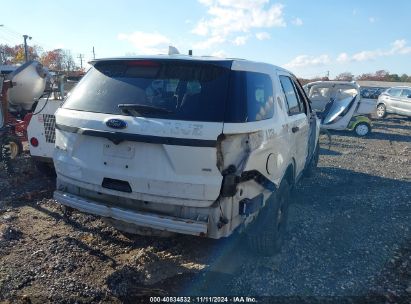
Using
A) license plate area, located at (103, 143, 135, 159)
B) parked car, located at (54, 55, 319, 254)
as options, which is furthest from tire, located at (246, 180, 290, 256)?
license plate area, located at (103, 143, 135, 159)

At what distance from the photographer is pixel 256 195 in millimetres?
3410

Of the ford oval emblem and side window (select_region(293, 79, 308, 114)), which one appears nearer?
Answer: the ford oval emblem

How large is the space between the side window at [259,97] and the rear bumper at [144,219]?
1029 mm

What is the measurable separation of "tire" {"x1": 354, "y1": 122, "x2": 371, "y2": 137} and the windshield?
40.1 ft

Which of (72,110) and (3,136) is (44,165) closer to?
(3,136)

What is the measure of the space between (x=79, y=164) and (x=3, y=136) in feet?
16.2

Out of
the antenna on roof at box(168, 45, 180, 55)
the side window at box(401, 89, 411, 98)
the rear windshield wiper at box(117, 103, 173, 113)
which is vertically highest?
the antenna on roof at box(168, 45, 180, 55)

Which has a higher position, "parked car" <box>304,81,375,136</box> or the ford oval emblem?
the ford oval emblem

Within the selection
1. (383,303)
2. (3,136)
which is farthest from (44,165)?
(383,303)

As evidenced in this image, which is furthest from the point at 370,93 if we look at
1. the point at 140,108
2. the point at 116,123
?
the point at 116,123

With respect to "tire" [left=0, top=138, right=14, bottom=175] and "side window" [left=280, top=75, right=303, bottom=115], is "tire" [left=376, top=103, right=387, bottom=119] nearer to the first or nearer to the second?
"side window" [left=280, top=75, right=303, bottom=115]

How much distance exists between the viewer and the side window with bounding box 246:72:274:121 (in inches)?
132

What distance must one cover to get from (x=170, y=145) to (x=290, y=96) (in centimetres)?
230

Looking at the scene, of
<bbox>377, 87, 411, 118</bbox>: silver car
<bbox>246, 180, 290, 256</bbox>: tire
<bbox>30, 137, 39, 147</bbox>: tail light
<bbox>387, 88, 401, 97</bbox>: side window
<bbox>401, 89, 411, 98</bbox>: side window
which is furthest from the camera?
<bbox>387, 88, 401, 97</bbox>: side window
